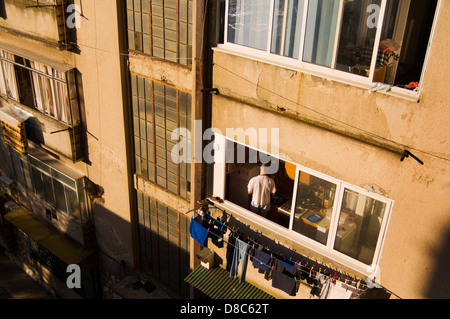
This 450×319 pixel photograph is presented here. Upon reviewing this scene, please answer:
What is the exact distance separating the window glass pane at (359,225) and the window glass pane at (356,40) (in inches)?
89.3

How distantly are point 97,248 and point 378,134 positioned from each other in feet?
38.3

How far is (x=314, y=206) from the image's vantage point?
8.68 meters

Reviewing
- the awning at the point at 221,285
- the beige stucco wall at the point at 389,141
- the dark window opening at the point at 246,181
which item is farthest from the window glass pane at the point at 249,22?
the awning at the point at 221,285

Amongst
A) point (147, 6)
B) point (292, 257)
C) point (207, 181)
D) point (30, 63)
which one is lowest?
point (292, 257)

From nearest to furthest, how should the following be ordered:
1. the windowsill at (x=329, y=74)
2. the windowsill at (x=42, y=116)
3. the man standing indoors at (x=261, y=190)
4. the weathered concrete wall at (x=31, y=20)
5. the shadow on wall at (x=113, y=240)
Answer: the windowsill at (x=329, y=74)
the man standing indoors at (x=261, y=190)
the weathered concrete wall at (x=31, y=20)
the windowsill at (x=42, y=116)
the shadow on wall at (x=113, y=240)

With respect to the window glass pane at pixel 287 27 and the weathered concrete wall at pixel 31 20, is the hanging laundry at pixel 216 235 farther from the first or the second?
the weathered concrete wall at pixel 31 20

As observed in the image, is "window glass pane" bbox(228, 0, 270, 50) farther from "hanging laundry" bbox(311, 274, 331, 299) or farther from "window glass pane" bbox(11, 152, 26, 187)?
"window glass pane" bbox(11, 152, 26, 187)

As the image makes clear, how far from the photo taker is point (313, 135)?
27.0 feet

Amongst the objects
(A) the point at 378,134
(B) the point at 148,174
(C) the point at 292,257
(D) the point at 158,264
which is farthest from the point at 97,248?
(A) the point at 378,134

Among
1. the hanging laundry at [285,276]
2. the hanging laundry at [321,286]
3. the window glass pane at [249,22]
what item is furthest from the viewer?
the hanging laundry at [285,276]

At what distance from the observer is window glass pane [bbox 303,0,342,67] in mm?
7285

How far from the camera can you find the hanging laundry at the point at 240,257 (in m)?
10.0

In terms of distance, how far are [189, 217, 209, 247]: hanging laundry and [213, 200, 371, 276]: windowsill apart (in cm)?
70
